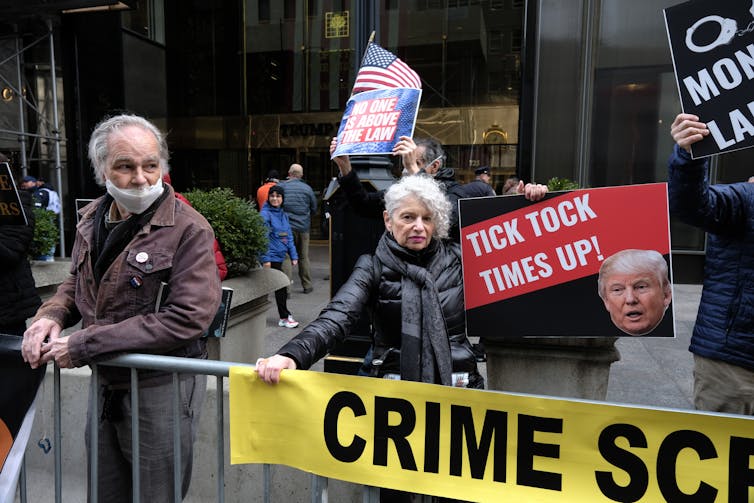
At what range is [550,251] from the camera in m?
2.89

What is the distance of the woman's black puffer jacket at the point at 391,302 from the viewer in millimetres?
2406

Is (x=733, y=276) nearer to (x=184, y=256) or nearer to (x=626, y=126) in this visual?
(x=184, y=256)

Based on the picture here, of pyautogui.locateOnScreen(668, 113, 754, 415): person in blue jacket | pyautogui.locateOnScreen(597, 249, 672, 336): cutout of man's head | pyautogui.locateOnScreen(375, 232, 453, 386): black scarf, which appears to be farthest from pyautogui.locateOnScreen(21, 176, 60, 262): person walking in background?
pyautogui.locateOnScreen(668, 113, 754, 415): person in blue jacket

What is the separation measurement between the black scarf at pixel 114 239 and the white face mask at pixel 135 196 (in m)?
0.02

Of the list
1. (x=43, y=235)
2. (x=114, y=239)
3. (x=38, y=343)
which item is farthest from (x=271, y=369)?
(x=43, y=235)

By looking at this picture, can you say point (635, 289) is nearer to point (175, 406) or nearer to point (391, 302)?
point (391, 302)

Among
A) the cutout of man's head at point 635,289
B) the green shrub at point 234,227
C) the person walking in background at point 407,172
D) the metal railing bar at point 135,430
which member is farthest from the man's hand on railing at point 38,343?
the cutout of man's head at point 635,289

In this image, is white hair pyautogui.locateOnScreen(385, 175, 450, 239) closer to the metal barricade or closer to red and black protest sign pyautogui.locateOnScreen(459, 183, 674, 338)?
red and black protest sign pyautogui.locateOnScreen(459, 183, 674, 338)

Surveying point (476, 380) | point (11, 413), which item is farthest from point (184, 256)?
point (476, 380)

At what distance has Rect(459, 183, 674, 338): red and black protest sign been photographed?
9.07 ft

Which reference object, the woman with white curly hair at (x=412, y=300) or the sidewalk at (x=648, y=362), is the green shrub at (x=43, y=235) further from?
the woman with white curly hair at (x=412, y=300)

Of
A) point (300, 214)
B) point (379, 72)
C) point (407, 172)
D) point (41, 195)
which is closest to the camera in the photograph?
point (407, 172)

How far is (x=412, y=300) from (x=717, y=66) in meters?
1.55

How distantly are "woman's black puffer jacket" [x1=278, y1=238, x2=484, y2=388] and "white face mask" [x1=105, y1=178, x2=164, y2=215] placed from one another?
0.84 metres
